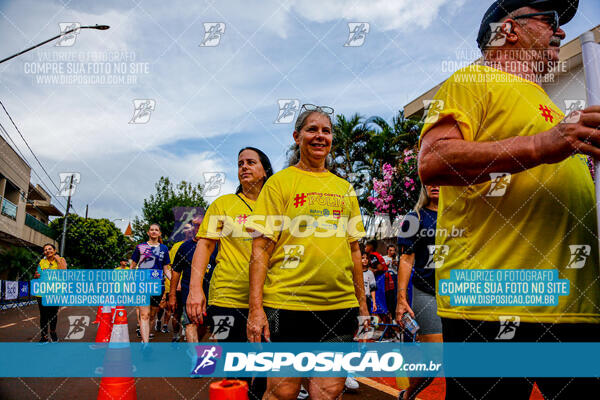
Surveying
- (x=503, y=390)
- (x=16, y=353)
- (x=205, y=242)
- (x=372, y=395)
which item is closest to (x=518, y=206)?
(x=503, y=390)

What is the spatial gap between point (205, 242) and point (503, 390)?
2895mm

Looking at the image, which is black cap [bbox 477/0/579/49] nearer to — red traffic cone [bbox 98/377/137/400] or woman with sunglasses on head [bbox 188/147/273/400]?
woman with sunglasses on head [bbox 188/147/273/400]

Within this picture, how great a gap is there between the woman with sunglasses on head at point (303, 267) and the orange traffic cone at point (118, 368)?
82.7 inches

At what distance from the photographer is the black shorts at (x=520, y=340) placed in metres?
1.52

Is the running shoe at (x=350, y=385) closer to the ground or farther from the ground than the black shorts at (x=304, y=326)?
closer to the ground

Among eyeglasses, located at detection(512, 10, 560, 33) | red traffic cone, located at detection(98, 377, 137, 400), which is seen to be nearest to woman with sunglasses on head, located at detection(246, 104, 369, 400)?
eyeglasses, located at detection(512, 10, 560, 33)

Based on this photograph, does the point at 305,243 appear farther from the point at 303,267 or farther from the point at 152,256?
A: the point at 152,256

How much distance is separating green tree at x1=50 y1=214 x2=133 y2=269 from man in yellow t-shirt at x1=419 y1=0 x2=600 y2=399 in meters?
47.8

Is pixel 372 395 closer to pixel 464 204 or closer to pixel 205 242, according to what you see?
pixel 205 242

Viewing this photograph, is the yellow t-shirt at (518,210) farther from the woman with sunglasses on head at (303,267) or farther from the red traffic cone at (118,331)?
the red traffic cone at (118,331)

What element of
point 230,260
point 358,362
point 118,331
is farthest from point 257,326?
point 118,331

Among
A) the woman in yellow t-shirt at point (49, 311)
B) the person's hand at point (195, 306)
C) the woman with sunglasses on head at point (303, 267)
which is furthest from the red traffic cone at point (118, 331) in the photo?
the woman in yellow t-shirt at point (49, 311)

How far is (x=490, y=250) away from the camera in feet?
5.24

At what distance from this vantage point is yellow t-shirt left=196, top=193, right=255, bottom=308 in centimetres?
370
